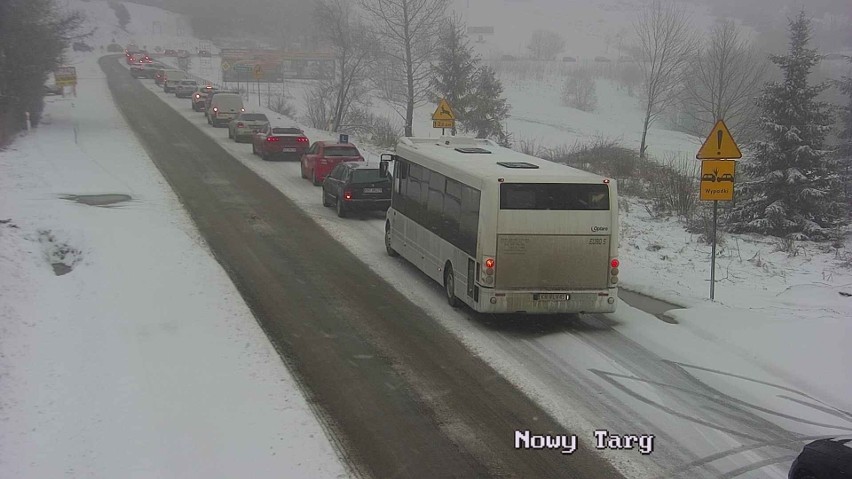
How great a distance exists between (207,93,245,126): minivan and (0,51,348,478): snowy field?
2482 cm

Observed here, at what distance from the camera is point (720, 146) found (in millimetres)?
14609

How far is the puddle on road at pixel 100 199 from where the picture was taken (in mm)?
21828

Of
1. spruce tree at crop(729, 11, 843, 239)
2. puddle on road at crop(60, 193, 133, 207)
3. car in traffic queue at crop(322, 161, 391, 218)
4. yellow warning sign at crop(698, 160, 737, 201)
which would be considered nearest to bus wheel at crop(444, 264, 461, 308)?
yellow warning sign at crop(698, 160, 737, 201)

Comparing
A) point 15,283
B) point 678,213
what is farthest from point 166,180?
point 678,213

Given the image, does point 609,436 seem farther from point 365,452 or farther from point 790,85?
point 790,85

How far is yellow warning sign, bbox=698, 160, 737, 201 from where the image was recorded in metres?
14.7

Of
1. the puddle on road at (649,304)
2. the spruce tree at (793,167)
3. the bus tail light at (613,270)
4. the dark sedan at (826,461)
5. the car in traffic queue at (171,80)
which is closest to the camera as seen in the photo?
the dark sedan at (826,461)

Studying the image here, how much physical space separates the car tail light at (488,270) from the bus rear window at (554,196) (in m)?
0.86

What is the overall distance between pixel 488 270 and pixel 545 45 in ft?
547

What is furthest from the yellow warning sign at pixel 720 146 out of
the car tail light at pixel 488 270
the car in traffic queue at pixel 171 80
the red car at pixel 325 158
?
the car in traffic queue at pixel 171 80

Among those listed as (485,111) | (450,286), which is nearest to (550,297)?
(450,286)

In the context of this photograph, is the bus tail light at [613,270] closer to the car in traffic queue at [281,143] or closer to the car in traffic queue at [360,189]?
the car in traffic queue at [360,189]

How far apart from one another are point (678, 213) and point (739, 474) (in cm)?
1764

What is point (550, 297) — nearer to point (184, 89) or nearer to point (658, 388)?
point (658, 388)
